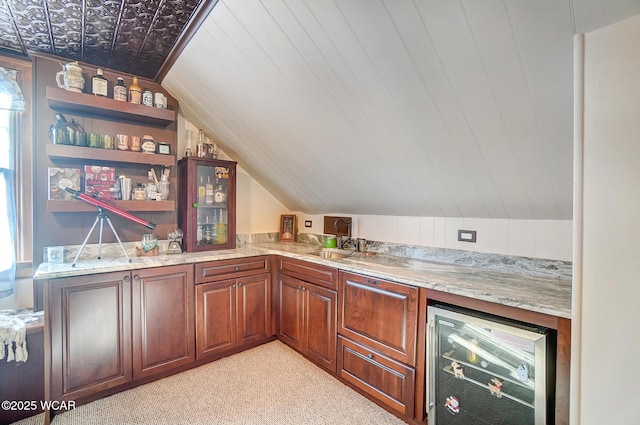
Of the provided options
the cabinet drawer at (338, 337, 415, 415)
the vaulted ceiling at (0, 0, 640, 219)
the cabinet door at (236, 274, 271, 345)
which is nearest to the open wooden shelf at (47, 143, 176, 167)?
the vaulted ceiling at (0, 0, 640, 219)

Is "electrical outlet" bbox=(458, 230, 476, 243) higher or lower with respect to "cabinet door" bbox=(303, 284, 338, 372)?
higher

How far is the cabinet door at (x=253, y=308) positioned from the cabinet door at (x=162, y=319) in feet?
1.40

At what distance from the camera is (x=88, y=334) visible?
6.55 feet

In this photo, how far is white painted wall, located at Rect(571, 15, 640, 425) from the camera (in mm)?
883

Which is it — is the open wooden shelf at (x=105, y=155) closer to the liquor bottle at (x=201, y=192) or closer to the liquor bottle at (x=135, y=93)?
the liquor bottle at (x=201, y=192)

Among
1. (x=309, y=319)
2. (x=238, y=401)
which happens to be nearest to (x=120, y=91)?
(x=309, y=319)

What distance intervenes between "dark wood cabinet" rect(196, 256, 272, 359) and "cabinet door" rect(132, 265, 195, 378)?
81 millimetres

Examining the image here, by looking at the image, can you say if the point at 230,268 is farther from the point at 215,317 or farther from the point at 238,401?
the point at 238,401

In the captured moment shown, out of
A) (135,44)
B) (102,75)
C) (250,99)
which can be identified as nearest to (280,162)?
(250,99)

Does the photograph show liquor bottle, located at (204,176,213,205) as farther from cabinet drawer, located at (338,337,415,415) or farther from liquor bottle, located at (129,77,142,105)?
cabinet drawer, located at (338,337,415,415)

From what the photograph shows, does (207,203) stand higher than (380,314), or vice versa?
(207,203)

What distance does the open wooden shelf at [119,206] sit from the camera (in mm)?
2193

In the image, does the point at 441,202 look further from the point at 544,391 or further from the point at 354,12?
the point at 354,12

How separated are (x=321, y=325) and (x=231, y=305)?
86 cm
